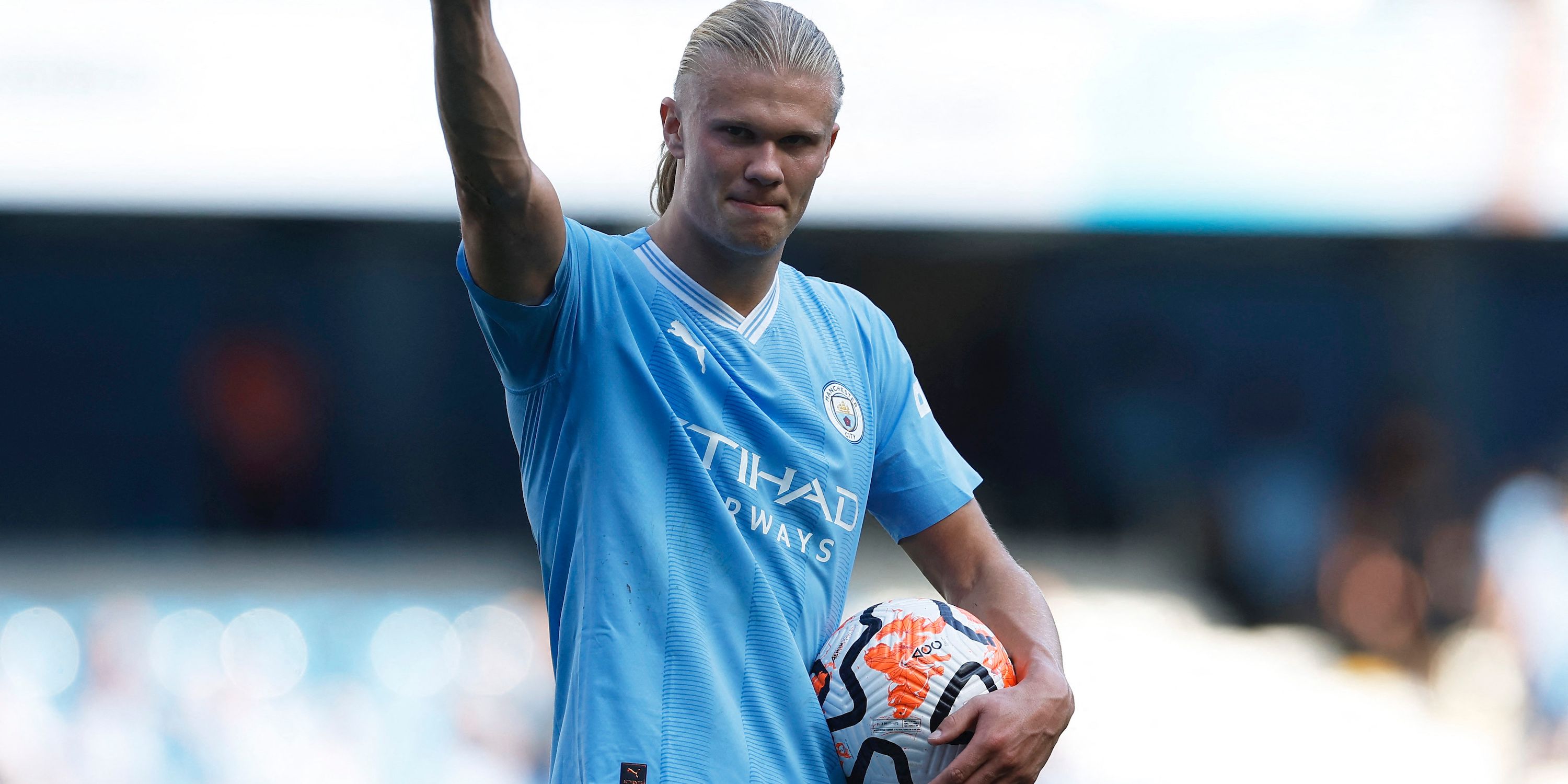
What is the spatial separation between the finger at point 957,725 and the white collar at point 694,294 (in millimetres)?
657

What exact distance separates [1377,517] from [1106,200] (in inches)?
87.0

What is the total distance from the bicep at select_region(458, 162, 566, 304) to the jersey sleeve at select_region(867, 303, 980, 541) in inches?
29.8

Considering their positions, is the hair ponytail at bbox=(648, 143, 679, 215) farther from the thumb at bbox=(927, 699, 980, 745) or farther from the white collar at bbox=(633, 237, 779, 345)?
the thumb at bbox=(927, 699, 980, 745)

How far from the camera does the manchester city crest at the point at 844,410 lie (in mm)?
2285

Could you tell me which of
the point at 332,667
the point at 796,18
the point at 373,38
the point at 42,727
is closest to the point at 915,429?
the point at 796,18

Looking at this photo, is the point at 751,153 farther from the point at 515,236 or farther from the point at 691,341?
the point at 515,236

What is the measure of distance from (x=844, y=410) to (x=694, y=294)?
33 cm

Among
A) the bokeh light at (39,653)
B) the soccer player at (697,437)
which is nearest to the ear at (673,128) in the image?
the soccer player at (697,437)

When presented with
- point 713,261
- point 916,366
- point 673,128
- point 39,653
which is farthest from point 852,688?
point 916,366

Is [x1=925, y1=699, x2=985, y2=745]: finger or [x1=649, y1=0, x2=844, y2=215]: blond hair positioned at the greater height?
[x1=649, y1=0, x2=844, y2=215]: blond hair

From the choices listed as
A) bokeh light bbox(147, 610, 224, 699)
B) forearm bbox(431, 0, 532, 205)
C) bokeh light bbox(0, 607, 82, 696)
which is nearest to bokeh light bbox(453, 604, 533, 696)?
bokeh light bbox(147, 610, 224, 699)

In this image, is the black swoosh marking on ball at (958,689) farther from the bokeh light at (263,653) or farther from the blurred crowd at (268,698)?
the bokeh light at (263,653)

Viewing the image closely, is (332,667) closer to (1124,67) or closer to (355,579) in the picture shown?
(355,579)

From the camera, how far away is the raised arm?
5.76ft
